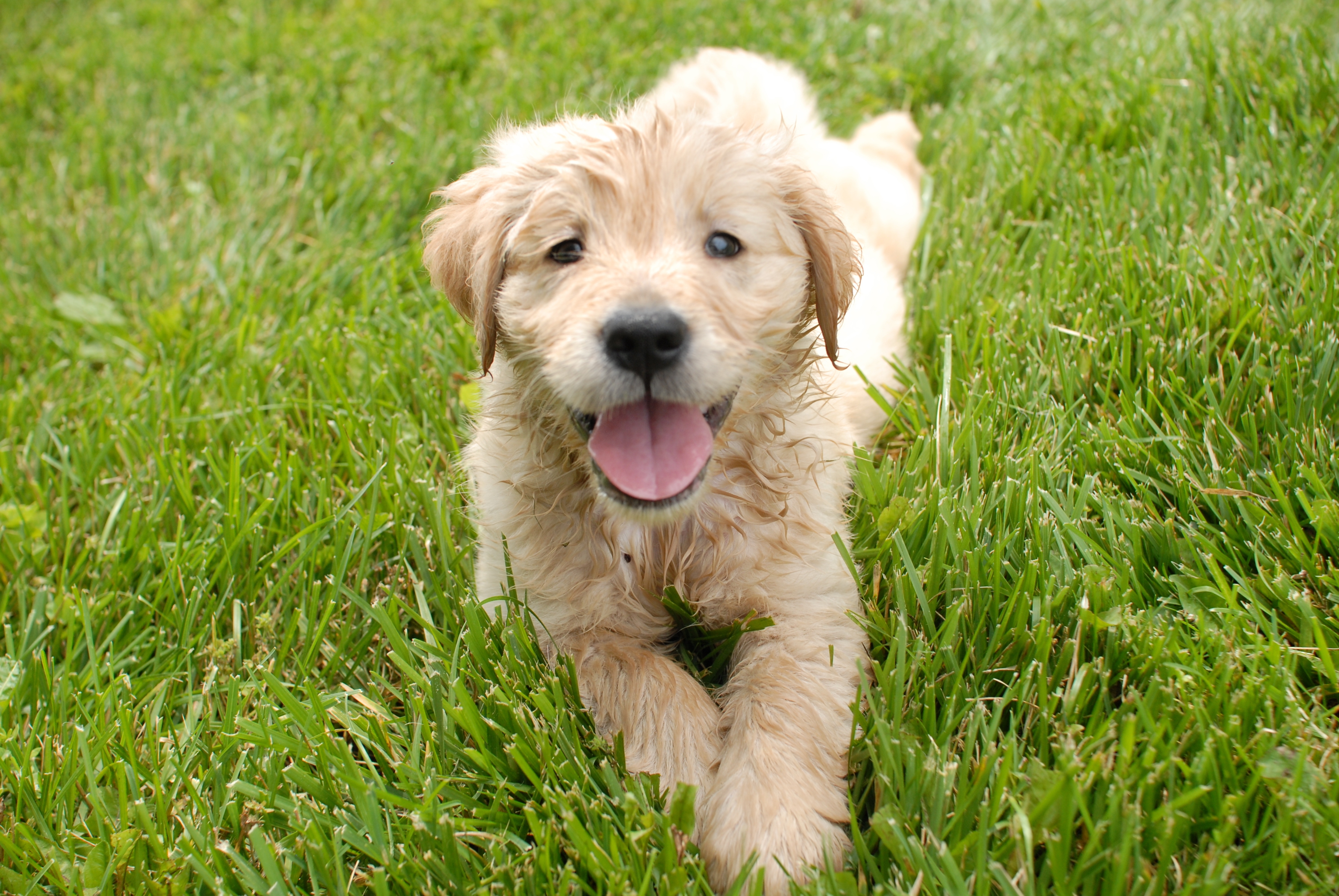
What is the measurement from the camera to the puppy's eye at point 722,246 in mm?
2322

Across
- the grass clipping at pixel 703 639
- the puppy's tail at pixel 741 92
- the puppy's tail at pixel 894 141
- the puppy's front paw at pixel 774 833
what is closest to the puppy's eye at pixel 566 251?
the grass clipping at pixel 703 639

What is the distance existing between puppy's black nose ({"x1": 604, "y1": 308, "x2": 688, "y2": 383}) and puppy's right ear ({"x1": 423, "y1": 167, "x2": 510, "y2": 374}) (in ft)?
1.70

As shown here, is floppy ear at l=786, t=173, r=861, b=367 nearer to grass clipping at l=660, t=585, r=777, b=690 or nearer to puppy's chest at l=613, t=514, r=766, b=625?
puppy's chest at l=613, t=514, r=766, b=625

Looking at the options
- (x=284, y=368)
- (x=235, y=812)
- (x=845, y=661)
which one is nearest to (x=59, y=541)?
(x=284, y=368)

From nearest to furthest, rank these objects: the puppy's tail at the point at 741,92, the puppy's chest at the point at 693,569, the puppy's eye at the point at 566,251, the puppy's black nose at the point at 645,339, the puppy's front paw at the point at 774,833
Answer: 1. the puppy's front paw at the point at 774,833
2. the puppy's black nose at the point at 645,339
3. the puppy's eye at the point at 566,251
4. the puppy's chest at the point at 693,569
5. the puppy's tail at the point at 741,92

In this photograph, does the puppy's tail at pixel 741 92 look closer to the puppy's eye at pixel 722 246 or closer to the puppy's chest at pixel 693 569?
the puppy's eye at pixel 722 246

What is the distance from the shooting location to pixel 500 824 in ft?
6.69

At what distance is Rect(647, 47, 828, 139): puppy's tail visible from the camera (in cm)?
386

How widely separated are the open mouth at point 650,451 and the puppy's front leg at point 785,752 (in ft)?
1.57

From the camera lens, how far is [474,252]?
2414 mm

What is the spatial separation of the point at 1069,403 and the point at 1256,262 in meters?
0.85

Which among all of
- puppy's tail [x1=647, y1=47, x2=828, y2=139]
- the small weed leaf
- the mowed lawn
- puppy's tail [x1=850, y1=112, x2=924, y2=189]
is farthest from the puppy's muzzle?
the small weed leaf

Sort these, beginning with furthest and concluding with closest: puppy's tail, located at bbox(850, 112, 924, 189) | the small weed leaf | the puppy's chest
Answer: puppy's tail, located at bbox(850, 112, 924, 189), the small weed leaf, the puppy's chest

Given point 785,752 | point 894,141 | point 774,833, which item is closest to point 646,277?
point 785,752
